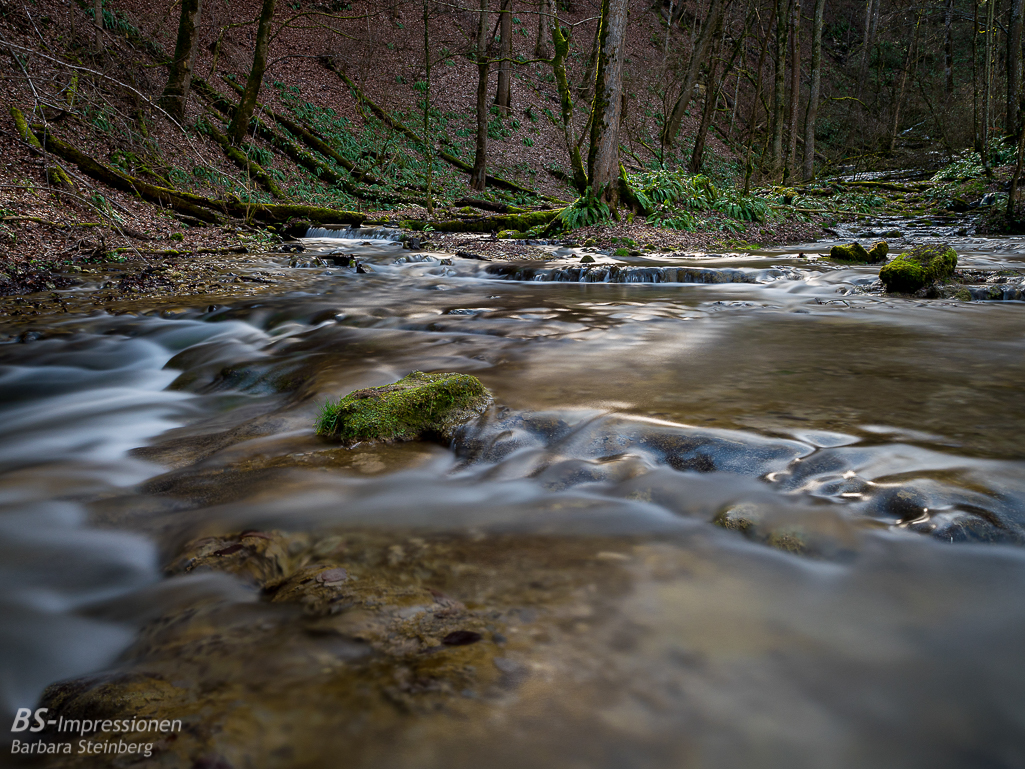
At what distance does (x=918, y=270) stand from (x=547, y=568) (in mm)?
8372

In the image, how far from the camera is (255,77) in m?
16.0

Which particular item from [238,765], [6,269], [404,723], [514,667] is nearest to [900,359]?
[514,667]

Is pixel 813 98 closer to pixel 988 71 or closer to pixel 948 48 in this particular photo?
pixel 988 71

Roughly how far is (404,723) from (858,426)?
2.91 meters

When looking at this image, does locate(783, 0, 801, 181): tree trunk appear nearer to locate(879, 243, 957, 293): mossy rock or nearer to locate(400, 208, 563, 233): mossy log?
locate(400, 208, 563, 233): mossy log

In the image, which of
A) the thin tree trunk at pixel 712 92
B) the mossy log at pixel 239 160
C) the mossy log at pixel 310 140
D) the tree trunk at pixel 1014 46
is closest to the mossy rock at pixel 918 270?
the thin tree trunk at pixel 712 92

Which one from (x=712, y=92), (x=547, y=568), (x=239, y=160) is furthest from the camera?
(x=712, y=92)

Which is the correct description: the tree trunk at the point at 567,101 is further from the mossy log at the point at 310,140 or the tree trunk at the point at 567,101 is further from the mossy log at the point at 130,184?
the mossy log at the point at 130,184

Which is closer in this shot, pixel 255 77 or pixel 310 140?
pixel 255 77

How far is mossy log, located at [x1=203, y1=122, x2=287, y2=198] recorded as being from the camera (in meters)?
16.5

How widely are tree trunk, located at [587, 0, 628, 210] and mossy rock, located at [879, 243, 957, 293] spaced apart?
20.4ft

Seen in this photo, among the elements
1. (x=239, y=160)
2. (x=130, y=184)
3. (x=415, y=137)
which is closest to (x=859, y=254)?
(x=130, y=184)

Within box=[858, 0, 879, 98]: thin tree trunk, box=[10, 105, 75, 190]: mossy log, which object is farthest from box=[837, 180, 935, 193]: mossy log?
box=[10, 105, 75, 190]: mossy log

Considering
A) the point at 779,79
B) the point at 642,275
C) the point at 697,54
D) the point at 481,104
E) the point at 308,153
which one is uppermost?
the point at 697,54
